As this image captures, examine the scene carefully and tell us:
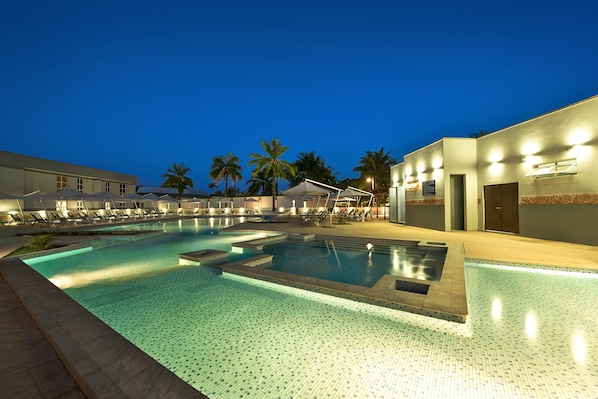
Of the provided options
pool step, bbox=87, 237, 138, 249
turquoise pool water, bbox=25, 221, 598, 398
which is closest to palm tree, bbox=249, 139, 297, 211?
pool step, bbox=87, 237, 138, 249

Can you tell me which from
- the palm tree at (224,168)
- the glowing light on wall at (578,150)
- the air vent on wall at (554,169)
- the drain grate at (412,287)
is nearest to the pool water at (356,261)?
the drain grate at (412,287)

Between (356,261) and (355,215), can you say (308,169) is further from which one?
(356,261)

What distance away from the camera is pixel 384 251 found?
7.31m

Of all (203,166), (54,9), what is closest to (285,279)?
(54,9)

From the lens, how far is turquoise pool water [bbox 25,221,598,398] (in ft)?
6.57

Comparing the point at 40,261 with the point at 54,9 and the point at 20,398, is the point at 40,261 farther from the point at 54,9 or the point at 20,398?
the point at 54,9

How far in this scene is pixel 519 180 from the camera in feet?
28.0

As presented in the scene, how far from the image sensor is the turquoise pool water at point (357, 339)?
6.57ft

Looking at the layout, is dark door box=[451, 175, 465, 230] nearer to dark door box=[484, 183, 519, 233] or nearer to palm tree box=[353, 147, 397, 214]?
dark door box=[484, 183, 519, 233]

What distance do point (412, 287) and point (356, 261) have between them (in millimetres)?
2148

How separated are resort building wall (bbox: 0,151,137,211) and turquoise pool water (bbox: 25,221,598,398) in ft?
70.4

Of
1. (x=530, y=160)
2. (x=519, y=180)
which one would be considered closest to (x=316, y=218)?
(x=519, y=180)

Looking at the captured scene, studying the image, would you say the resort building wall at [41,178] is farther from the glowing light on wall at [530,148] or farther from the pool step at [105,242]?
the glowing light on wall at [530,148]

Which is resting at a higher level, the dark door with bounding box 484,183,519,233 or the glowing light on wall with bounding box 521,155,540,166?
the glowing light on wall with bounding box 521,155,540,166
